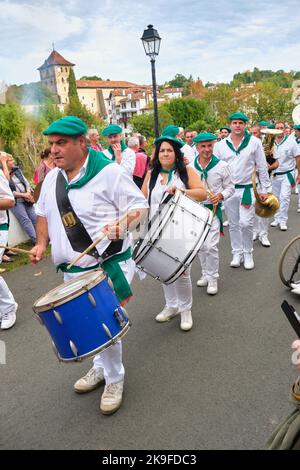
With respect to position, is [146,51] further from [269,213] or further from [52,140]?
[52,140]

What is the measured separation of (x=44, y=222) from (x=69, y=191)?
1.58 ft

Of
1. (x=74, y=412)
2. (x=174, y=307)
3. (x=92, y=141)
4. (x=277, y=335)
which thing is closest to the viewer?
(x=74, y=412)

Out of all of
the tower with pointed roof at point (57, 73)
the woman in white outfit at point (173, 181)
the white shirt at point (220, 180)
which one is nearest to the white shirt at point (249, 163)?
the white shirt at point (220, 180)

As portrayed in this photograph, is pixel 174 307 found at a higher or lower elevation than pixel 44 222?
lower

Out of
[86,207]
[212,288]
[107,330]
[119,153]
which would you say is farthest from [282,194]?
[107,330]

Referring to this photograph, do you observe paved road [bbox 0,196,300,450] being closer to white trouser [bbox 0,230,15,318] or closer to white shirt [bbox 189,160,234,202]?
white trouser [bbox 0,230,15,318]

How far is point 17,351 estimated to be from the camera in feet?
12.9

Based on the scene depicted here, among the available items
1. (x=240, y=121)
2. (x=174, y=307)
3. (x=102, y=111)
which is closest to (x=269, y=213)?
(x=240, y=121)

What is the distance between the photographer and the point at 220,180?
4.84m

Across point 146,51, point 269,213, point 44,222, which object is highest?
Result: point 146,51

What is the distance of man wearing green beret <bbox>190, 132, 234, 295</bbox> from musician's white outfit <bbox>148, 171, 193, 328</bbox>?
2.41 ft

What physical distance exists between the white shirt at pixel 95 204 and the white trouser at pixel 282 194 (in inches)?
221

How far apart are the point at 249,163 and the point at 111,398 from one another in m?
3.86

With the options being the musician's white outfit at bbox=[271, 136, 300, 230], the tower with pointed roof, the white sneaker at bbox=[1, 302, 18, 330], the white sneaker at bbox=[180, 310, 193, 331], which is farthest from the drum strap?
the tower with pointed roof
